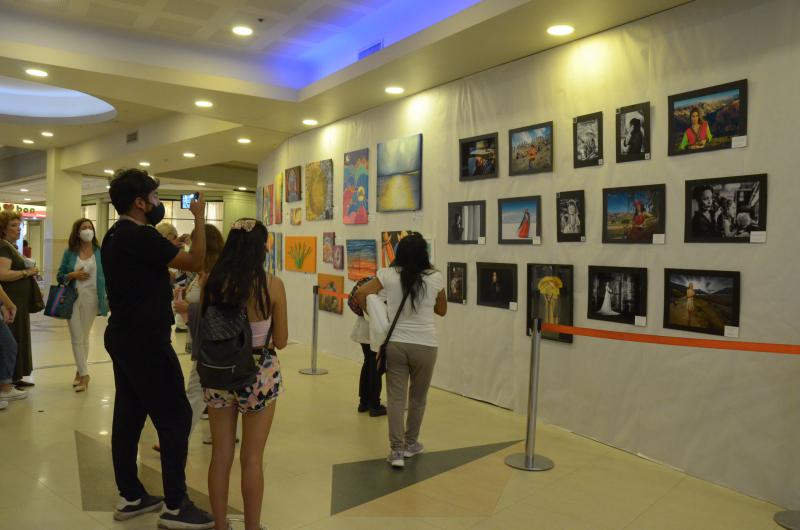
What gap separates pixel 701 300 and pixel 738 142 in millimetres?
1150

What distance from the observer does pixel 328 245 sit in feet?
30.4

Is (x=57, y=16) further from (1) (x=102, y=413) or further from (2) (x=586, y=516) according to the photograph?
(2) (x=586, y=516)

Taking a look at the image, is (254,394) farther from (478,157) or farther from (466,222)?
(478,157)

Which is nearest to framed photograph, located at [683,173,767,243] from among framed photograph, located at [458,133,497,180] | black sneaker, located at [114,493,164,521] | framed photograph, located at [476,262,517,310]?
framed photograph, located at [476,262,517,310]

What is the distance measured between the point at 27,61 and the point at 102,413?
12.7 ft

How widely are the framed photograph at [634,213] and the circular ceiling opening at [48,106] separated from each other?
10656 millimetres

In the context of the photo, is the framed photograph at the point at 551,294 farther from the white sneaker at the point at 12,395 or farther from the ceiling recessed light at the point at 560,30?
the white sneaker at the point at 12,395

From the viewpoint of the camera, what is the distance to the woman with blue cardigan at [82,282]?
6273mm

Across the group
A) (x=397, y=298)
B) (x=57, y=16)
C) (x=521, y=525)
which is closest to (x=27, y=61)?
(x=57, y=16)

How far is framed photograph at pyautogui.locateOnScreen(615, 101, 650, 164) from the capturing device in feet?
15.7

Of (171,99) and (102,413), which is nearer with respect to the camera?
(102,413)

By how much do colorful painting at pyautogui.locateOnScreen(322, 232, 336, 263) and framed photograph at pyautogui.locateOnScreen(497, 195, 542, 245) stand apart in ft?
11.8

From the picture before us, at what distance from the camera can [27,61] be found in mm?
6492

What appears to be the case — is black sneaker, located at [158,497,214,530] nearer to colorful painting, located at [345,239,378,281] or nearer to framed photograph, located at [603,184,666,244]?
framed photograph, located at [603,184,666,244]
